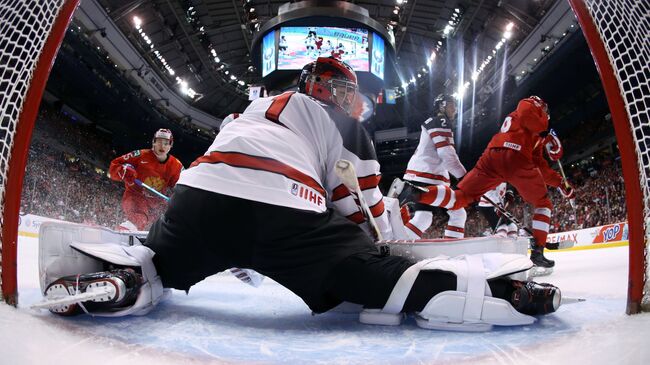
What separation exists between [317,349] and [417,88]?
21072mm

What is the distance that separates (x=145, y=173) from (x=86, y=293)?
3496 millimetres

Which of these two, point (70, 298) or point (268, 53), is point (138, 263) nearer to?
point (70, 298)

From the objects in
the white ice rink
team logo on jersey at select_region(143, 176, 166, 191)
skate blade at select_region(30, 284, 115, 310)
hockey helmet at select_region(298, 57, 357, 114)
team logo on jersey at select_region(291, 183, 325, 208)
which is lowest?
the white ice rink

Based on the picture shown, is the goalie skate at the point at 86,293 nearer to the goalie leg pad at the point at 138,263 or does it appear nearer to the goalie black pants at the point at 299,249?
the goalie leg pad at the point at 138,263

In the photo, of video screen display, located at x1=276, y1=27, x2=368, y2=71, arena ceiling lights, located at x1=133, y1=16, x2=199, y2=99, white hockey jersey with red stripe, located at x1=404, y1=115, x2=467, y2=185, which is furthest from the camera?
arena ceiling lights, located at x1=133, y1=16, x2=199, y2=99

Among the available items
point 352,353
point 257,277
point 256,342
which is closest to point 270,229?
point 256,342

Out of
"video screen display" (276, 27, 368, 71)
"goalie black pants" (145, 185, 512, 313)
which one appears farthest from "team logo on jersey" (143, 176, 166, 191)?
"video screen display" (276, 27, 368, 71)

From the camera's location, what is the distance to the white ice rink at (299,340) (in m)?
0.76

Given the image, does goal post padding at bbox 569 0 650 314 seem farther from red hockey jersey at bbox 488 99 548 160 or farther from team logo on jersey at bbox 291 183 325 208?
red hockey jersey at bbox 488 99 548 160

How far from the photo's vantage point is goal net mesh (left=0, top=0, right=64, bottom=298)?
114 cm

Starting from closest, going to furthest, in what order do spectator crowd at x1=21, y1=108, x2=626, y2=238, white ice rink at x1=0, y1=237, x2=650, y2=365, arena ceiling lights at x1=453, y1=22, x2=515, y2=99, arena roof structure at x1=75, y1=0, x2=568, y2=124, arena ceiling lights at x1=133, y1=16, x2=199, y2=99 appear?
white ice rink at x1=0, y1=237, x2=650, y2=365 < spectator crowd at x1=21, y1=108, x2=626, y2=238 < arena roof structure at x1=75, y1=0, x2=568, y2=124 < arena ceiling lights at x1=453, y1=22, x2=515, y2=99 < arena ceiling lights at x1=133, y1=16, x2=199, y2=99

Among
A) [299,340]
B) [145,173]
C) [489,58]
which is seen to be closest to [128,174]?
[145,173]

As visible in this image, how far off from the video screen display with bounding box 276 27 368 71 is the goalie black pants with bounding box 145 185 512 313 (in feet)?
33.9

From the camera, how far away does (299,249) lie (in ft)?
3.75
